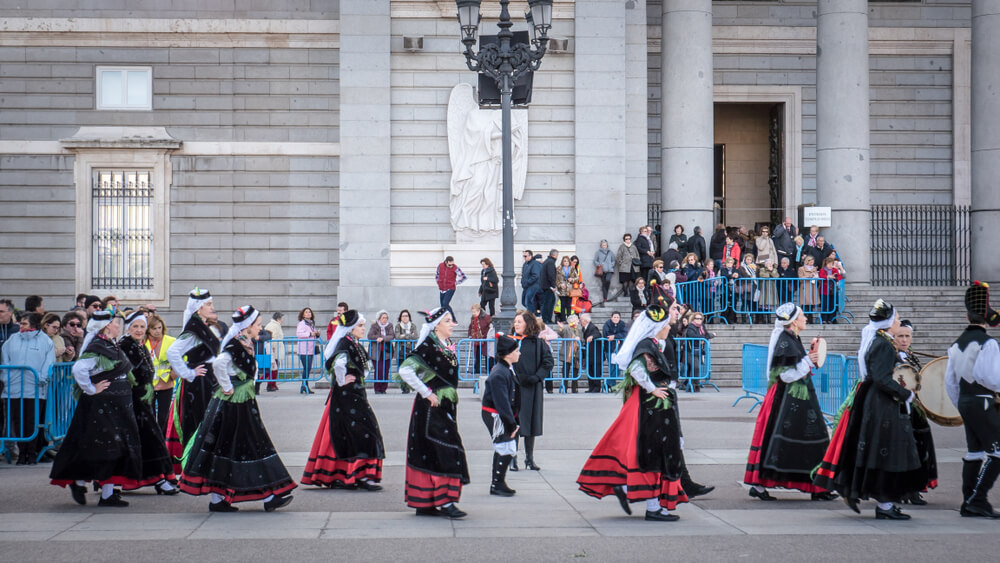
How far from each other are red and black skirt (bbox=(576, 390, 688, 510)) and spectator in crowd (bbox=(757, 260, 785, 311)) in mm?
15543

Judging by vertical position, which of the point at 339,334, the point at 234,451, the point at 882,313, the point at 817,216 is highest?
the point at 817,216

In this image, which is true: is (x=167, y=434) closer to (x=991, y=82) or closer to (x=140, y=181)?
(x=140, y=181)

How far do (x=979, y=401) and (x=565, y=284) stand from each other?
1522cm

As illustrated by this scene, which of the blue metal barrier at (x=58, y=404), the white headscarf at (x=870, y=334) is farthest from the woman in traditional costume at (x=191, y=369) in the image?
the white headscarf at (x=870, y=334)

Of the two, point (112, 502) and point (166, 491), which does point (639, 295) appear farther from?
point (112, 502)

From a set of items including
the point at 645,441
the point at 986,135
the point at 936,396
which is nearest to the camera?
the point at 645,441

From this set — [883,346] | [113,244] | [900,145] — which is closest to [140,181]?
[113,244]

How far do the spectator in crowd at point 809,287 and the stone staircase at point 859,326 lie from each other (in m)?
0.46

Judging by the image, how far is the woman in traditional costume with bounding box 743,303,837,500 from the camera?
10.8m

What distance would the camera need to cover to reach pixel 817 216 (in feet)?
89.2

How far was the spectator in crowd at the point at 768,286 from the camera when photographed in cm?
2489

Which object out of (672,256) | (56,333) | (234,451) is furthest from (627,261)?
(234,451)

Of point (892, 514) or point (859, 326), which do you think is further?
point (859, 326)

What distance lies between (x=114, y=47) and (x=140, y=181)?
3260mm
